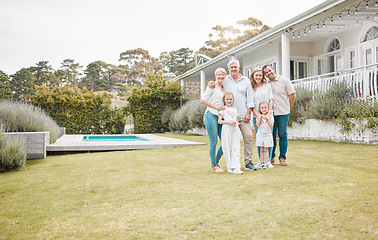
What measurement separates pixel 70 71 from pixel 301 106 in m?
41.0

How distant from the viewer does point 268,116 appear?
4.83m

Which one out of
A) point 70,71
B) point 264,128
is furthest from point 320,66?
point 70,71

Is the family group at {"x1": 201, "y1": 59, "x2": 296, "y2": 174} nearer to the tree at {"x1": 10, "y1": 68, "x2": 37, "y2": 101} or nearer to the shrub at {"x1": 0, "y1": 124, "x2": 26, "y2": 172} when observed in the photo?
the shrub at {"x1": 0, "y1": 124, "x2": 26, "y2": 172}

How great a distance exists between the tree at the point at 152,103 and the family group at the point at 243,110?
621 inches

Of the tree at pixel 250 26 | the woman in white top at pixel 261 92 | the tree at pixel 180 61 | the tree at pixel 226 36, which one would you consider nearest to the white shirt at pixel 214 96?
the woman in white top at pixel 261 92

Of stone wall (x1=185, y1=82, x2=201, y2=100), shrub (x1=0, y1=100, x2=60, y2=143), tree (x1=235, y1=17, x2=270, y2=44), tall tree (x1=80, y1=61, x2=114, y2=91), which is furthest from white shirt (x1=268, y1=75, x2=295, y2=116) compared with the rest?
tall tree (x1=80, y1=61, x2=114, y2=91)

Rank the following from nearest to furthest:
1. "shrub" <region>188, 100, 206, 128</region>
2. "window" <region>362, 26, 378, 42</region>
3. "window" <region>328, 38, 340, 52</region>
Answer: "window" <region>362, 26, 378, 42</region>
"window" <region>328, 38, 340, 52</region>
"shrub" <region>188, 100, 206, 128</region>

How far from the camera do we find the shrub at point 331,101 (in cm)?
877

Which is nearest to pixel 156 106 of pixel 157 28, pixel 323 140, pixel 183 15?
pixel 323 140

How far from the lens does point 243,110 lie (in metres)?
4.77

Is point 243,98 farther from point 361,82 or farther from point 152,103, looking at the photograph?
point 152,103

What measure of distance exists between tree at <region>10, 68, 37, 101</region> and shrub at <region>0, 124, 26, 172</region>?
36024 mm

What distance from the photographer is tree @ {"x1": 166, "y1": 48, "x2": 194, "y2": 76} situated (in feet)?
148

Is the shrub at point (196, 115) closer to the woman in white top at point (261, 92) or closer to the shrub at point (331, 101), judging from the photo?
the shrub at point (331, 101)
